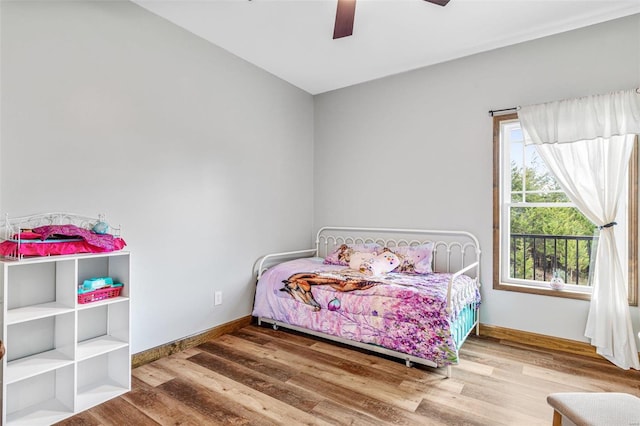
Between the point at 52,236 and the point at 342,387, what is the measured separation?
192cm

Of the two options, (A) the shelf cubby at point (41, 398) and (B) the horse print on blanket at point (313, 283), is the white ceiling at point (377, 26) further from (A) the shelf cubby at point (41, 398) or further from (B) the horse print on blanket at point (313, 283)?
(A) the shelf cubby at point (41, 398)

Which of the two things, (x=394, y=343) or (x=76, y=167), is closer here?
(x=76, y=167)

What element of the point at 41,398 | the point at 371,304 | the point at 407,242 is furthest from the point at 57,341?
the point at 407,242

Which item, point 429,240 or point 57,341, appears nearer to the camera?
point 57,341

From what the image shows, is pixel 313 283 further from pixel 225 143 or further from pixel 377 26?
pixel 377 26

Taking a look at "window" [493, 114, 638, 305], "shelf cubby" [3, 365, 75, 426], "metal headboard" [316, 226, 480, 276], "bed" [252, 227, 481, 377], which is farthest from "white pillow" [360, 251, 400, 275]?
"shelf cubby" [3, 365, 75, 426]

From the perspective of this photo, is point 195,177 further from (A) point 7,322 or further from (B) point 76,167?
(A) point 7,322

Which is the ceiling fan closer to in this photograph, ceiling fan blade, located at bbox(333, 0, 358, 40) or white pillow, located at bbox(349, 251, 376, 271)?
ceiling fan blade, located at bbox(333, 0, 358, 40)

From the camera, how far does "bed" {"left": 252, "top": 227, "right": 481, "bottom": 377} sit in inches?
90.0

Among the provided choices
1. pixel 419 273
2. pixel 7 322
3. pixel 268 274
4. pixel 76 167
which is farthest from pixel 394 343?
pixel 76 167

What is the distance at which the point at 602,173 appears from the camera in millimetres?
2465

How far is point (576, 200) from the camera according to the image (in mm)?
2566

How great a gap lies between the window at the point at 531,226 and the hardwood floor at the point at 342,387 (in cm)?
61

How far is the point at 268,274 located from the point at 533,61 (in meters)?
2.98
